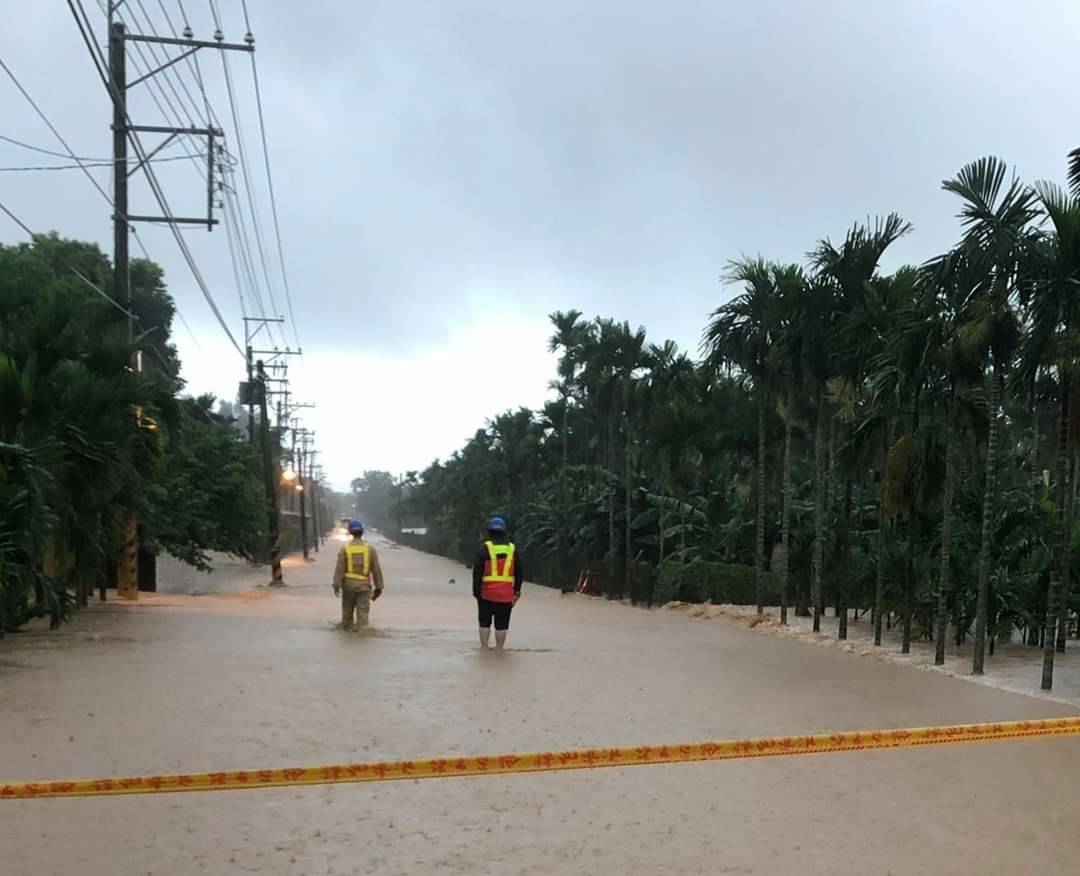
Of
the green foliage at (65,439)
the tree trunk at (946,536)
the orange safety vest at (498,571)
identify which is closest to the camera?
the green foliage at (65,439)

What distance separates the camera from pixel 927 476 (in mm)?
14961

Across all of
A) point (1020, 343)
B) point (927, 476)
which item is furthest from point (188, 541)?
point (1020, 343)

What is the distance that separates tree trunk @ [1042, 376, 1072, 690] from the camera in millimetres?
11297

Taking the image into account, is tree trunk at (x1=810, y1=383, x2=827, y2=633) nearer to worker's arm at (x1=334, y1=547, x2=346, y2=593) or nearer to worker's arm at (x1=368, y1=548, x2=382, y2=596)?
worker's arm at (x1=368, y1=548, x2=382, y2=596)

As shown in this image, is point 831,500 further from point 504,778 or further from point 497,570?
point 504,778

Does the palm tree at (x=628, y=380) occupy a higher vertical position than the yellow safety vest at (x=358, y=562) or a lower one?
higher

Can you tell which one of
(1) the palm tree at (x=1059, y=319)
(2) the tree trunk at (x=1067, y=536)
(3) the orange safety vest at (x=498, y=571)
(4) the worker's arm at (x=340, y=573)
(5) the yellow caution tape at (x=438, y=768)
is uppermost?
(1) the palm tree at (x=1059, y=319)

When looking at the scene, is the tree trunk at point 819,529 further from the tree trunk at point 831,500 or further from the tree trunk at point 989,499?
the tree trunk at point 989,499

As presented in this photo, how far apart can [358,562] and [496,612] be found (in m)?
2.82

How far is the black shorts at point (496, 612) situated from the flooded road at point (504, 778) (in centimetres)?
48

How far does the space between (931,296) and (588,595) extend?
23460 mm

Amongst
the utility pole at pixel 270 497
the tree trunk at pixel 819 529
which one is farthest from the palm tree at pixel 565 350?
the tree trunk at pixel 819 529

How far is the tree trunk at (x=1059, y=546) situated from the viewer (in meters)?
11.3

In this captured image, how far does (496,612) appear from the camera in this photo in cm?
1380
